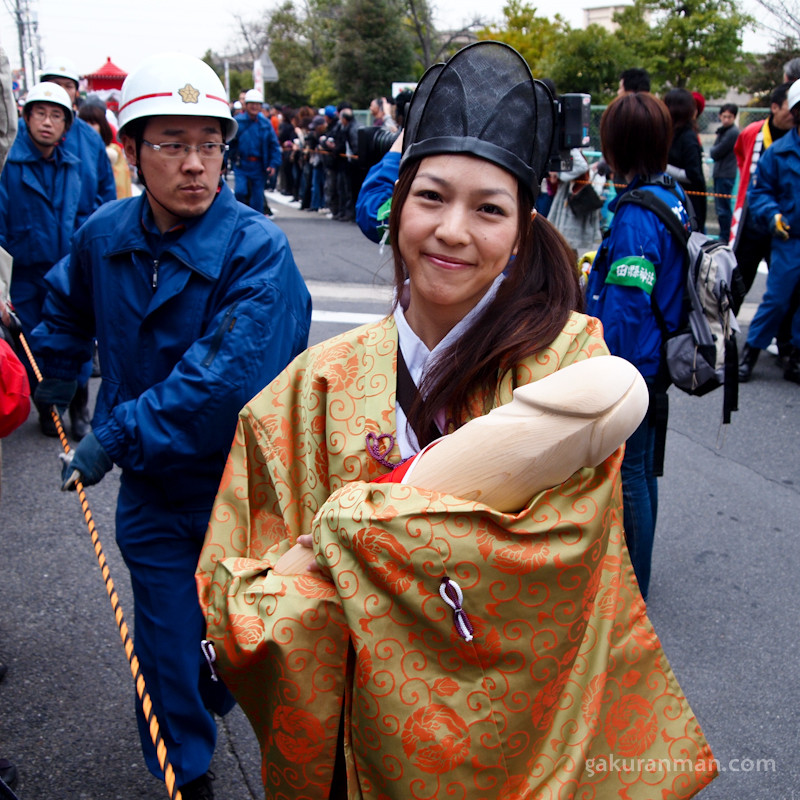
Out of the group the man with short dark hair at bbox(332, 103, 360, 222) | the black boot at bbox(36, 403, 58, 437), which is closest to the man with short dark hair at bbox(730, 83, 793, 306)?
the black boot at bbox(36, 403, 58, 437)

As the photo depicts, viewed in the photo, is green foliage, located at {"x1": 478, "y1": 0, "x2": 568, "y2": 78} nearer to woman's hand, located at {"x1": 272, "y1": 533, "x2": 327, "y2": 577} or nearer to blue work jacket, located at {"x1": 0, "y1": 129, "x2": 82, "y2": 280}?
blue work jacket, located at {"x1": 0, "y1": 129, "x2": 82, "y2": 280}

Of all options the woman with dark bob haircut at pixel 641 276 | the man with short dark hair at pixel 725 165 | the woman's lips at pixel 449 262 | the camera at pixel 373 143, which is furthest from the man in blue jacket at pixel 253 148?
the woman's lips at pixel 449 262

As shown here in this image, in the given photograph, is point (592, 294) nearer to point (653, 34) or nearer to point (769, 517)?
point (769, 517)

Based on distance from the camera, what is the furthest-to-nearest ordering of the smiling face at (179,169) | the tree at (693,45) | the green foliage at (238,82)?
the green foliage at (238,82)
the tree at (693,45)
the smiling face at (179,169)

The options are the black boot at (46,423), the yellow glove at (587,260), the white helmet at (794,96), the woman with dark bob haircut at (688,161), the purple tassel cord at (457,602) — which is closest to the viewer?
the purple tassel cord at (457,602)

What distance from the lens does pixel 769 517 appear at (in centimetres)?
461

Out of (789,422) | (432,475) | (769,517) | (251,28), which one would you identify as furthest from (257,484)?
(251,28)

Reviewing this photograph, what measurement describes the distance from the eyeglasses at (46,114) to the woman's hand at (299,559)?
15.4 feet

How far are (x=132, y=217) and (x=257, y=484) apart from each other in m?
1.15

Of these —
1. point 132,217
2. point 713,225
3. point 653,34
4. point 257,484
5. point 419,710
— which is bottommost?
point 713,225

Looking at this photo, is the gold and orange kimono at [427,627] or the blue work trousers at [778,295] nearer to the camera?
the gold and orange kimono at [427,627]

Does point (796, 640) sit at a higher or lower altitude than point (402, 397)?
lower

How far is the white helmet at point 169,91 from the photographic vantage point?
2.28 meters

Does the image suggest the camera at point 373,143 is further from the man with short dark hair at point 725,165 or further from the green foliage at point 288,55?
the green foliage at point 288,55
